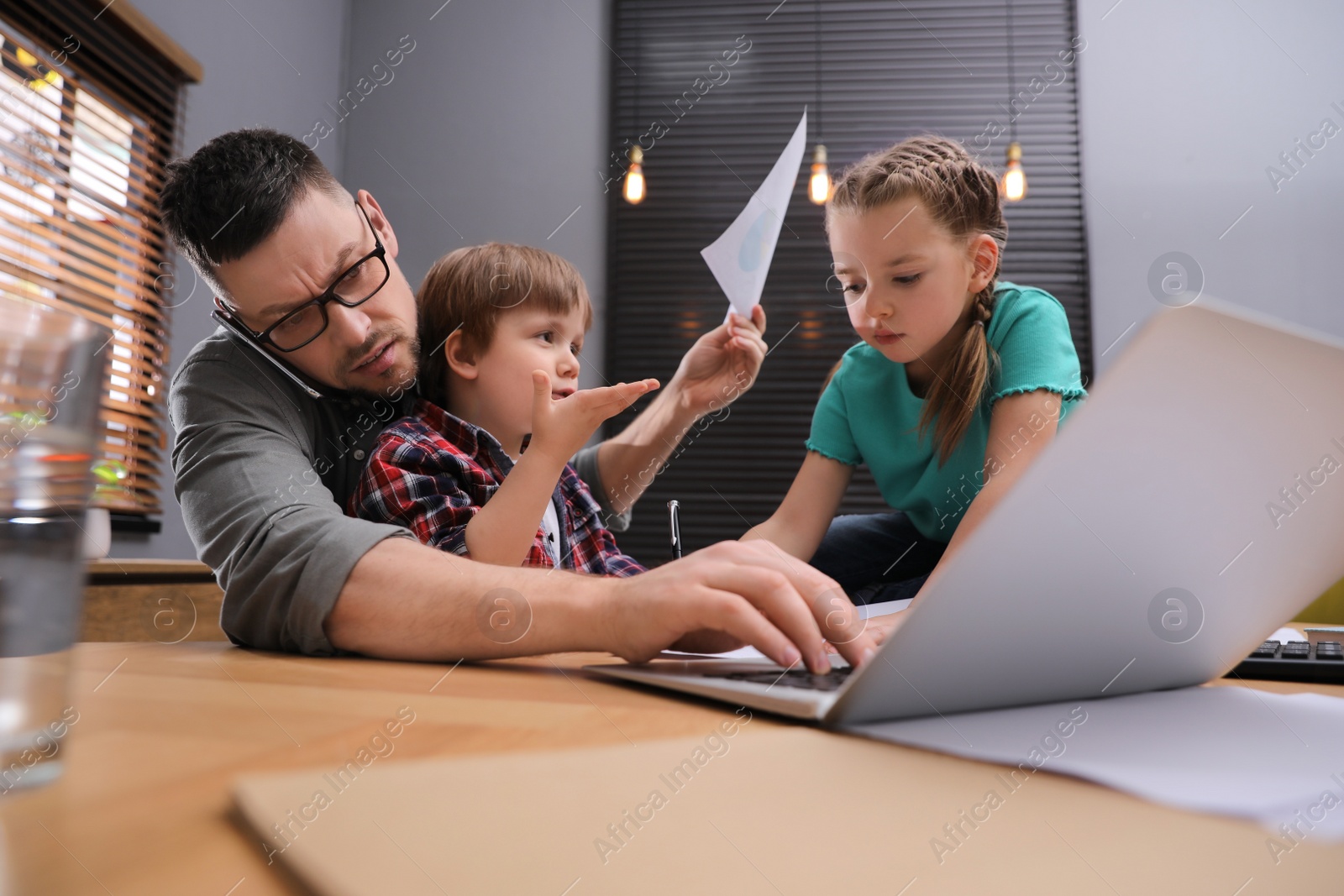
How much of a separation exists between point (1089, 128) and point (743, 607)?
3253 millimetres

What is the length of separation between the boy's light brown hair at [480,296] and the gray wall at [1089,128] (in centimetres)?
184

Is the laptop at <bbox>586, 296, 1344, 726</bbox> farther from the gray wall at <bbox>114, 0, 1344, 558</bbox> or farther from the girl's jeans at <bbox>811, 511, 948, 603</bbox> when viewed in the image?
the gray wall at <bbox>114, 0, 1344, 558</bbox>

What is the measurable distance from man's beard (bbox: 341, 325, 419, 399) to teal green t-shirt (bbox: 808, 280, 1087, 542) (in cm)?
69

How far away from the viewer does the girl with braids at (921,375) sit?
1142 mm

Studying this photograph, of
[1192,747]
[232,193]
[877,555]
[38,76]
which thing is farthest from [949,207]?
[38,76]

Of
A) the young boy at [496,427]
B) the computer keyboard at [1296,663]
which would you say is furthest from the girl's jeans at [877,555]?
the computer keyboard at [1296,663]

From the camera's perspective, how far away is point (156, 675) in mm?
459

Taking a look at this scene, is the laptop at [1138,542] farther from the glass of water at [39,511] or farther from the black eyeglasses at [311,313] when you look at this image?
the black eyeglasses at [311,313]

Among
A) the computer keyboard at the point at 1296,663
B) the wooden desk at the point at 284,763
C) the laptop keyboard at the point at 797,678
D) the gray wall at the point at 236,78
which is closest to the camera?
the wooden desk at the point at 284,763

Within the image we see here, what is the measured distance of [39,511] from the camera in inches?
9.9

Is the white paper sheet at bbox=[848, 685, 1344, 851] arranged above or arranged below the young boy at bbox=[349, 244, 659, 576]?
below

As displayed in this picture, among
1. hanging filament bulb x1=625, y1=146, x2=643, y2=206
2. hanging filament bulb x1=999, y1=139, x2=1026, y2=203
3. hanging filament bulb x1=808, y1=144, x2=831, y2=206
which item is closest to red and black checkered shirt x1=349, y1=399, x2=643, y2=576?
hanging filament bulb x1=808, y1=144, x2=831, y2=206

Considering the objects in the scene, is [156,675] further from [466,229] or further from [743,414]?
[466,229]

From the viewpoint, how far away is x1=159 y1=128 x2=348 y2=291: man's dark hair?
0.85m
